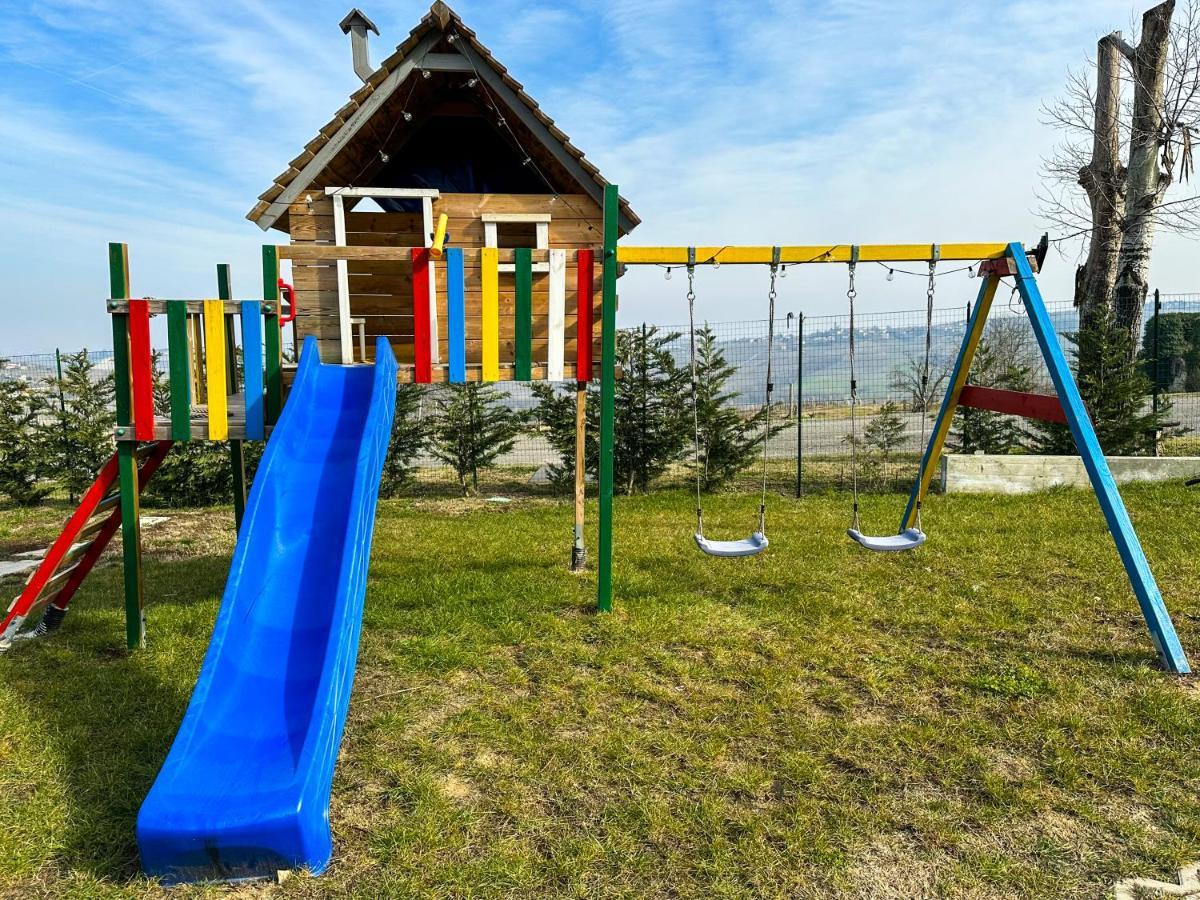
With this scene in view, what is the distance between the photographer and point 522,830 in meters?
3.05

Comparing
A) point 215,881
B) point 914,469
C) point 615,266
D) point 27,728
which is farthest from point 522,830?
point 914,469

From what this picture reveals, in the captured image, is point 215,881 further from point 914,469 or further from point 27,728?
point 914,469

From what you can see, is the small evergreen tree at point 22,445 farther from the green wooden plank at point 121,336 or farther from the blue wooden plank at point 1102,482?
the blue wooden plank at point 1102,482

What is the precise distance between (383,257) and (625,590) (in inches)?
124

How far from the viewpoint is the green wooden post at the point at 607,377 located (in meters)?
5.44

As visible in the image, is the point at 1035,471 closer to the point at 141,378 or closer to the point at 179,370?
the point at 179,370

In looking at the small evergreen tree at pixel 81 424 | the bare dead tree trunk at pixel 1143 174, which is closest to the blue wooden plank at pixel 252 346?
the small evergreen tree at pixel 81 424

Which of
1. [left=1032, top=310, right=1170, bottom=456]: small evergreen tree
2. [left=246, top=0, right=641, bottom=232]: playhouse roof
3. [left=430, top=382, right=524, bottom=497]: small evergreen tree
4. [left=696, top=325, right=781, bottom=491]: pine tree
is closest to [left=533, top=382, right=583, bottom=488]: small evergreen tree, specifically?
[left=430, top=382, right=524, bottom=497]: small evergreen tree

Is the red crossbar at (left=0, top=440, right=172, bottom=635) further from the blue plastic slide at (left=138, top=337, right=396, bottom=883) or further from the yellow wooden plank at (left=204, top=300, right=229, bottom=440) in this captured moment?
the blue plastic slide at (left=138, top=337, right=396, bottom=883)

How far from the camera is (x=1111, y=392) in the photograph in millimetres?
10312

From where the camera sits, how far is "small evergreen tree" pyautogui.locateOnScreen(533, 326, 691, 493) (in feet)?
35.0

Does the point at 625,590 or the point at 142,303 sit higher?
the point at 142,303

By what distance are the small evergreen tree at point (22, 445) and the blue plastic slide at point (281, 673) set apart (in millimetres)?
9568

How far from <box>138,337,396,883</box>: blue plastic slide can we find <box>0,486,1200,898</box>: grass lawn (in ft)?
0.72
